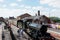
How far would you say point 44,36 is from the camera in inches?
839

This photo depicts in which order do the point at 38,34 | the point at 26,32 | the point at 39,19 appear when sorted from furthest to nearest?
the point at 39,19 < the point at 26,32 < the point at 38,34

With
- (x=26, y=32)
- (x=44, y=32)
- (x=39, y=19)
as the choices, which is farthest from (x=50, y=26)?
(x=44, y=32)

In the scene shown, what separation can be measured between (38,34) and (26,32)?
9.69m

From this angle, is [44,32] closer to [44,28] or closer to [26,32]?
[44,28]

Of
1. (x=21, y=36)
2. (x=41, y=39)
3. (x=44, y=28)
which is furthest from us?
(x=21, y=36)

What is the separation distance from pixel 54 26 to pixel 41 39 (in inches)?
1291

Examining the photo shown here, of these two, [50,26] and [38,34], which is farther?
[50,26]

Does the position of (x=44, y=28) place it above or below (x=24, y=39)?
above

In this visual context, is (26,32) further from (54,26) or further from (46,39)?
(54,26)

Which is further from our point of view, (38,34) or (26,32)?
(26,32)

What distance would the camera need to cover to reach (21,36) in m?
27.8

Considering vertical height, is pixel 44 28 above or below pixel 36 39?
above

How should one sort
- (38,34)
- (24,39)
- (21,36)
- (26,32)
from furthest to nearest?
(26,32) < (21,36) < (24,39) < (38,34)

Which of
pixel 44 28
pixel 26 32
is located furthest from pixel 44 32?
pixel 26 32
